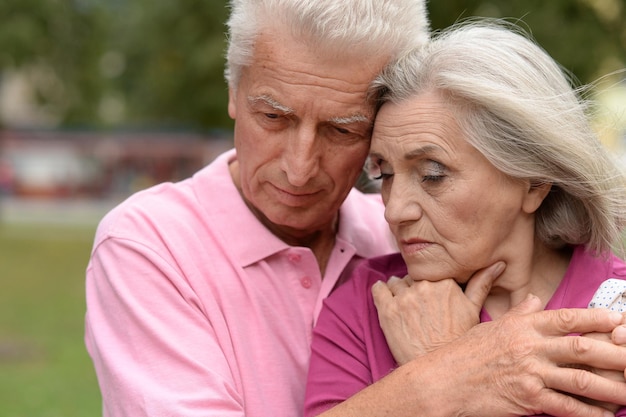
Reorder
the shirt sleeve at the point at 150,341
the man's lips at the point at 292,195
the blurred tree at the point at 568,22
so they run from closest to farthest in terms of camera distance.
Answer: the shirt sleeve at the point at 150,341 < the man's lips at the point at 292,195 < the blurred tree at the point at 568,22

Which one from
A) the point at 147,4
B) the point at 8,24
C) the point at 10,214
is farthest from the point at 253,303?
the point at 10,214

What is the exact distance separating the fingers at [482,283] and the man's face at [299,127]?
1.85ft

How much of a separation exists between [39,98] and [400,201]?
86.4ft

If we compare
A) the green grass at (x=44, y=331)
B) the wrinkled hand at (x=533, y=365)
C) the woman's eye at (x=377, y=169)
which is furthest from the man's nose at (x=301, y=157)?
the green grass at (x=44, y=331)

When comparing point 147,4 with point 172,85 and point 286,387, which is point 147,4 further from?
point 286,387

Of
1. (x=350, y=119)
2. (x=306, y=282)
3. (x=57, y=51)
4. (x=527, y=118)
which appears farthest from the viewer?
(x=57, y=51)

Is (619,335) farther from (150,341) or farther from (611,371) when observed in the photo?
(150,341)

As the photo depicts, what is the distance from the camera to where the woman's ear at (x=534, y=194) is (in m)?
2.98

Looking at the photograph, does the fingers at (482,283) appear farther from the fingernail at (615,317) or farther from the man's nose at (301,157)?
the man's nose at (301,157)

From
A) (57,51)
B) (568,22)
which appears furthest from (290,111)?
(57,51)

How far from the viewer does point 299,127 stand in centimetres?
304

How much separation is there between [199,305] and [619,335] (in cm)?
125

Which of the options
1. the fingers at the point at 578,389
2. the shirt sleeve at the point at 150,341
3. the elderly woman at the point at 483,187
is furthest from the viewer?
the elderly woman at the point at 483,187

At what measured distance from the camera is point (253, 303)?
123 inches
